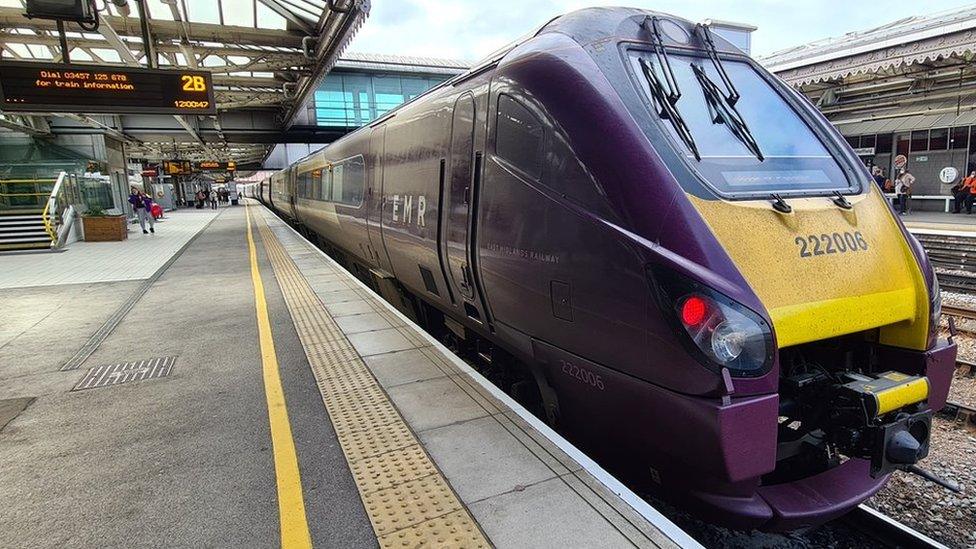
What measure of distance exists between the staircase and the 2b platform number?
9464 mm

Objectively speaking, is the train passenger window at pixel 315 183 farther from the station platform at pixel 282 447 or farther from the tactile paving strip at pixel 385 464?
the tactile paving strip at pixel 385 464

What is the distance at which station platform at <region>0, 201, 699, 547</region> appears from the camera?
2.38 m

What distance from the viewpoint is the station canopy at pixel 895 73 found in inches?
478

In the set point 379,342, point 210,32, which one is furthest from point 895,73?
point 210,32

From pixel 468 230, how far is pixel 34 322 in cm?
627

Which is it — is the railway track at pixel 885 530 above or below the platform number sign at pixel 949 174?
below

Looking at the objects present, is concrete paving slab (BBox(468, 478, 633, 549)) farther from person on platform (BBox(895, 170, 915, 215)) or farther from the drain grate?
person on platform (BBox(895, 170, 915, 215))

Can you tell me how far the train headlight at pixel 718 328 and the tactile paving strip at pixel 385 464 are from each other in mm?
1210

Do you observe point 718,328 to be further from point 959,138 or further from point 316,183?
point 959,138

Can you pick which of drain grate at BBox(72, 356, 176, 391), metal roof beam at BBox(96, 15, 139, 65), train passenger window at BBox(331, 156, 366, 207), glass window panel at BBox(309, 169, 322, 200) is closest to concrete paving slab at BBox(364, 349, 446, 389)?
drain grate at BBox(72, 356, 176, 391)

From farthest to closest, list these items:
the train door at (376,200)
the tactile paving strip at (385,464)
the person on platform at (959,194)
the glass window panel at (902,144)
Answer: the glass window panel at (902,144) → the person on platform at (959,194) → the train door at (376,200) → the tactile paving strip at (385,464)

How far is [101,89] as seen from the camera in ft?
30.2

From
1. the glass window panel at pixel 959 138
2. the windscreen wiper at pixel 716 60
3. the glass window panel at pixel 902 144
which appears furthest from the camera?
the glass window panel at pixel 902 144

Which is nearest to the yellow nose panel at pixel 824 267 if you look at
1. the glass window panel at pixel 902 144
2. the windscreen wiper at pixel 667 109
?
the windscreen wiper at pixel 667 109
